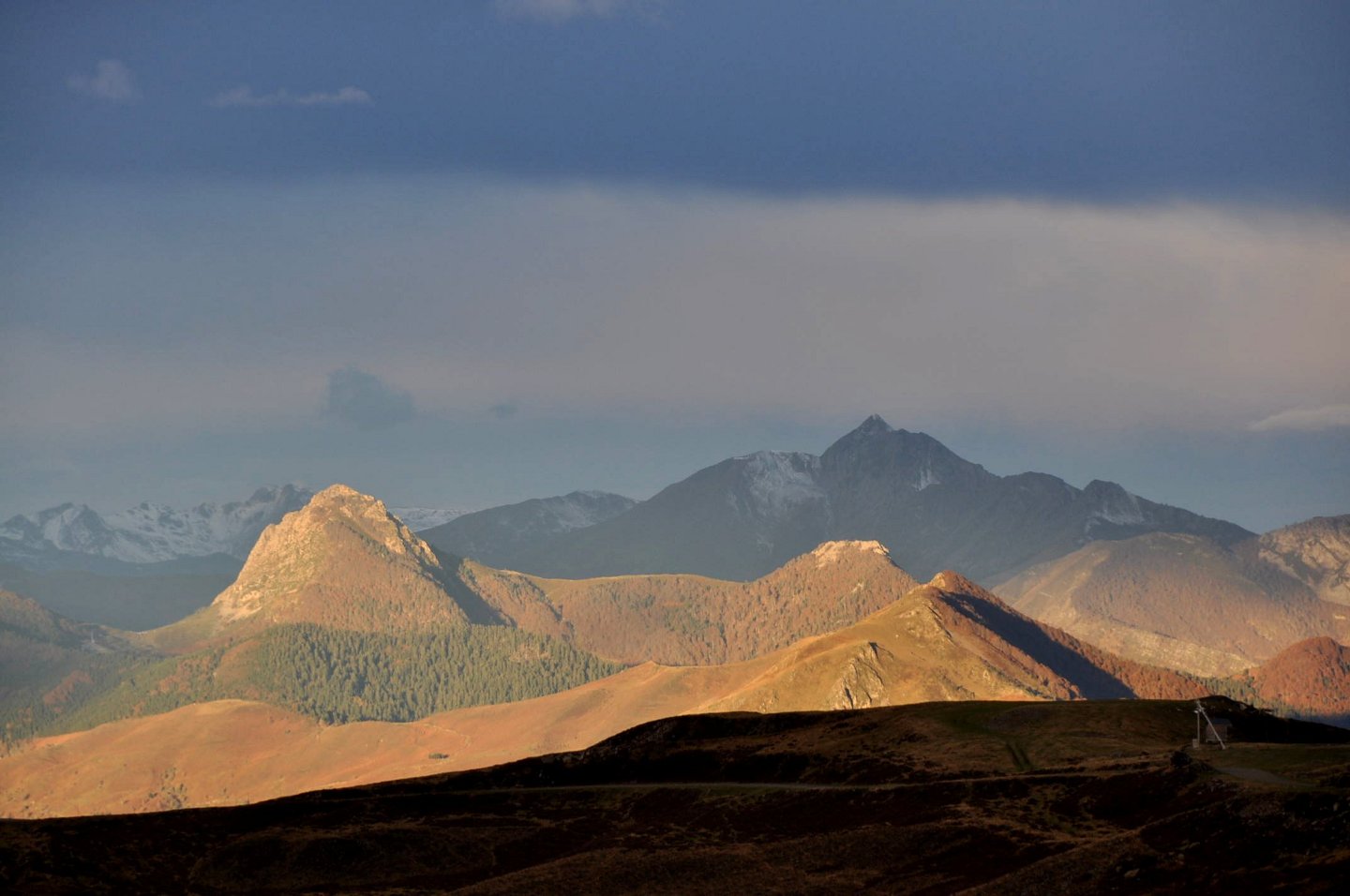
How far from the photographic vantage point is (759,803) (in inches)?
6378

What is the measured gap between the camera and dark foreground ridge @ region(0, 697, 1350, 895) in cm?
10425

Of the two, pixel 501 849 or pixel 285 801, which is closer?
pixel 501 849

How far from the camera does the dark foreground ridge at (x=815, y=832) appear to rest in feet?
342

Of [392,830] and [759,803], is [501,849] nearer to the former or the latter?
[392,830]

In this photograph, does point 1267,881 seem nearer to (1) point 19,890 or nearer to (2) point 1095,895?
(2) point 1095,895

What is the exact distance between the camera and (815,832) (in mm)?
144500

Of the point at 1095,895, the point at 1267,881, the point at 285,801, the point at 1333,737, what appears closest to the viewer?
the point at 1267,881

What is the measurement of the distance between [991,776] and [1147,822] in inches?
1535

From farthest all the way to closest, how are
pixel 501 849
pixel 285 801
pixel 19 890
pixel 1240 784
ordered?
pixel 285 801 → pixel 501 849 → pixel 19 890 → pixel 1240 784

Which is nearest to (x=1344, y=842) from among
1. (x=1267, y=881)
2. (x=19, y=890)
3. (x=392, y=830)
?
(x=1267, y=881)

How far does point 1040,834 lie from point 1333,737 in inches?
3744

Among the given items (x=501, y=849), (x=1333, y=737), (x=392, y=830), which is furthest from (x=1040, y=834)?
A: (x=1333, y=737)

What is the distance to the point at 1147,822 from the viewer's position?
119062 mm

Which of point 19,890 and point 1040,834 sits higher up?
point 19,890
